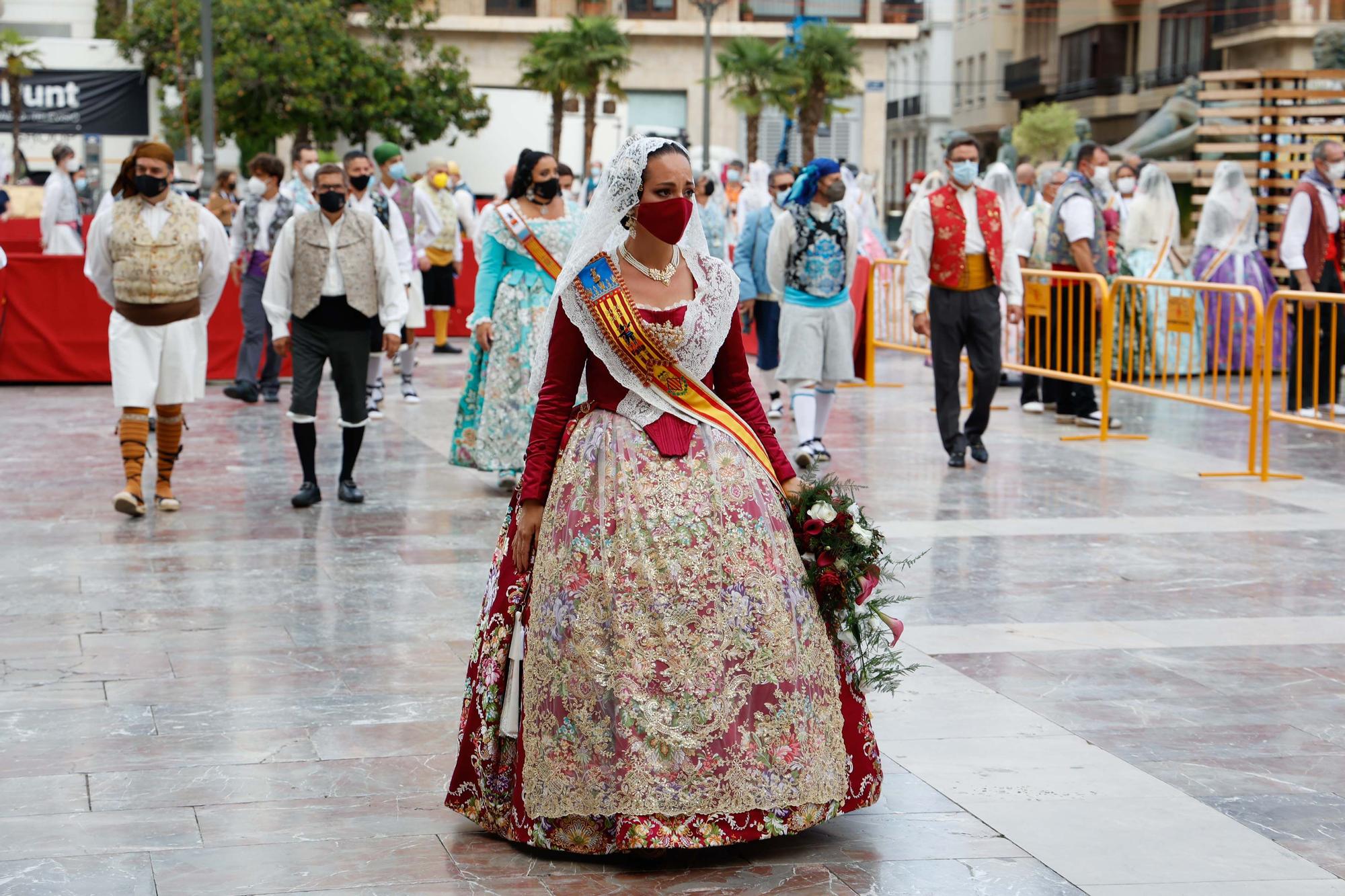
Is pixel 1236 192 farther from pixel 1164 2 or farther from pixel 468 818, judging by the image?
pixel 1164 2

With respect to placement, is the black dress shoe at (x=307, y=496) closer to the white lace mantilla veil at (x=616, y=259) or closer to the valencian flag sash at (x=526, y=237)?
the valencian flag sash at (x=526, y=237)

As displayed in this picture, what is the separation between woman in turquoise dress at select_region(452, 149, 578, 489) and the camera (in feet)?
30.4

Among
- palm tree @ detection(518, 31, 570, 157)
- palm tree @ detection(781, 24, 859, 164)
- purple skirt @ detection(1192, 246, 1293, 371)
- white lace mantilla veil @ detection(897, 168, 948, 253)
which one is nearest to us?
purple skirt @ detection(1192, 246, 1293, 371)

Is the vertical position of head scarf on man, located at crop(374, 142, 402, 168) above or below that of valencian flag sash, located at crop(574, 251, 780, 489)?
above

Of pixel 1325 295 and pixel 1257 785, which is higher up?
pixel 1325 295

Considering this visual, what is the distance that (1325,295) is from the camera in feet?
35.4

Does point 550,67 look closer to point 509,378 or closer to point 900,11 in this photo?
point 900,11

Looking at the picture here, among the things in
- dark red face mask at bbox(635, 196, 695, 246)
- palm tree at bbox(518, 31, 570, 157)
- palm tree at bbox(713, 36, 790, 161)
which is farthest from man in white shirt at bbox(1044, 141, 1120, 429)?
palm tree at bbox(713, 36, 790, 161)

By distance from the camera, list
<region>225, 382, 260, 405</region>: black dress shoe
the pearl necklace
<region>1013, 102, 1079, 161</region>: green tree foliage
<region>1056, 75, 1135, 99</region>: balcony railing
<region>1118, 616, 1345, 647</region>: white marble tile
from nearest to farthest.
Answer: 1. the pearl necklace
2. <region>1118, 616, 1345, 647</region>: white marble tile
3. <region>225, 382, 260, 405</region>: black dress shoe
4. <region>1013, 102, 1079, 161</region>: green tree foliage
5. <region>1056, 75, 1135, 99</region>: balcony railing

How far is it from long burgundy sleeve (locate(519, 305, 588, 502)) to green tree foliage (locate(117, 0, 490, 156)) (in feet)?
120

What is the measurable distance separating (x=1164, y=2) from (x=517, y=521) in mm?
52955

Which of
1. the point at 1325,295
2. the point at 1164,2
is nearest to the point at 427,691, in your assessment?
the point at 1325,295

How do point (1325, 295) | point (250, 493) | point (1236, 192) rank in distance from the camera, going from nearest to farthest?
point (250, 493) < point (1325, 295) < point (1236, 192)

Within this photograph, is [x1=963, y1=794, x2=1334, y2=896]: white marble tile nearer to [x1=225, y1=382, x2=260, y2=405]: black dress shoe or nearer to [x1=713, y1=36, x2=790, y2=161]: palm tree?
[x1=225, y1=382, x2=260, y2=405]: black dress shoe
